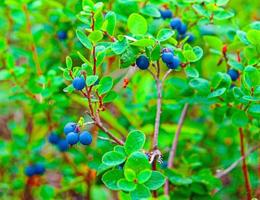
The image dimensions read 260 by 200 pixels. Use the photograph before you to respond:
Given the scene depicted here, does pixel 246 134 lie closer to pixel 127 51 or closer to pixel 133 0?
pixel 133 0

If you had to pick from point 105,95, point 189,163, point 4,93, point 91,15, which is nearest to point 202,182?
point 189,163

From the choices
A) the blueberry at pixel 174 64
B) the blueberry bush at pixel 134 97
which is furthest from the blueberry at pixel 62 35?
the blueberry at pixel 174 64

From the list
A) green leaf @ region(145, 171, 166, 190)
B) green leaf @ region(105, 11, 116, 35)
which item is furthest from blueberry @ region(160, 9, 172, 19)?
green leaf @ region(145, 171, 166, 190)

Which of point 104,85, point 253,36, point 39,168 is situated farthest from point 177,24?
point 39,168

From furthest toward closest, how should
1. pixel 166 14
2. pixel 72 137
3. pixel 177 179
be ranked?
pixel 166 14, pixel 177 179, pixel 72 137

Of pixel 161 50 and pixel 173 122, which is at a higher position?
pixel 161 50

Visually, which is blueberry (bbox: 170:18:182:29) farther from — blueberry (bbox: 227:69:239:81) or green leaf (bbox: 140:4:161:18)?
blueberry (bbox: 227:69:239:81)

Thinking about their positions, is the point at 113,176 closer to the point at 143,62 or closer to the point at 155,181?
the point at 155,181

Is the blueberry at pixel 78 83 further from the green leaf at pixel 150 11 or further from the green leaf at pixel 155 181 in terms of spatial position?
the green leaf at pixel 150 11
